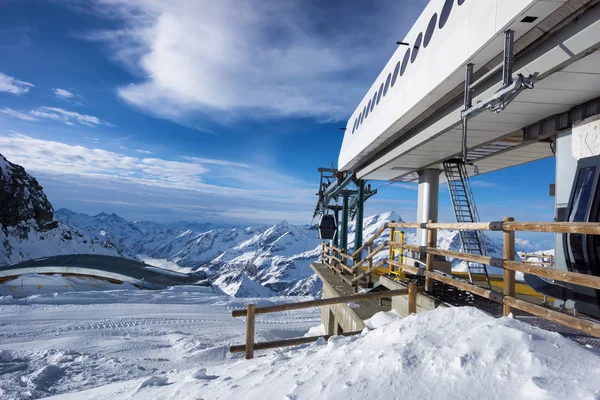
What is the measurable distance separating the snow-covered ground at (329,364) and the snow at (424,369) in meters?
0.01

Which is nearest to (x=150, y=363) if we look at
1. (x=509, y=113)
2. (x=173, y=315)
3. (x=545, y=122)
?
(x=173, y=315)

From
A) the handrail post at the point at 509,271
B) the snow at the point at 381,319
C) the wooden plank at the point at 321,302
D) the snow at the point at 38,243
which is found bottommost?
the snow at the point at 38,243

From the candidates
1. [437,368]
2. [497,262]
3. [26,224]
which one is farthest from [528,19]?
[26,224]

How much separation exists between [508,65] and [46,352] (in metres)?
10.3

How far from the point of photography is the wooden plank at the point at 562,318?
283cm

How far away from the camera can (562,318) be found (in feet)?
10.2

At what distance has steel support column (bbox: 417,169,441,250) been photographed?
11.4 meters

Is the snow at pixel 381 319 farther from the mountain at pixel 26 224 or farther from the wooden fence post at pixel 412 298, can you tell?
the mountain at pixel 26 224

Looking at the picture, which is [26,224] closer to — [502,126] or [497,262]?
[502,126]

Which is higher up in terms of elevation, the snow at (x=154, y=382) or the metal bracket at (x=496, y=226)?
the metal bracket at (x=496, y=226)

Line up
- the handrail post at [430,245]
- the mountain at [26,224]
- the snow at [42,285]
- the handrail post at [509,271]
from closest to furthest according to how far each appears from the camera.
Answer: the handrail post at [509,271]
the handrail post at [430,245]
the snow at [42,285]
the mountain at [26,224]

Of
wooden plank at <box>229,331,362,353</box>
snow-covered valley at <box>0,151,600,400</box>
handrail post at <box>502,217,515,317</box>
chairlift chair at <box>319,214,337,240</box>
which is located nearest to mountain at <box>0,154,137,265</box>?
snow-covered valley at <box>0,151,600,400</box>

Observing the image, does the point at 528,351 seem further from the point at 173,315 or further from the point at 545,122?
the point at 173,315

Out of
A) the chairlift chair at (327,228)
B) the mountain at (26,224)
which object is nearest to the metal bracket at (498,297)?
the chairlift chair at (327,228)
